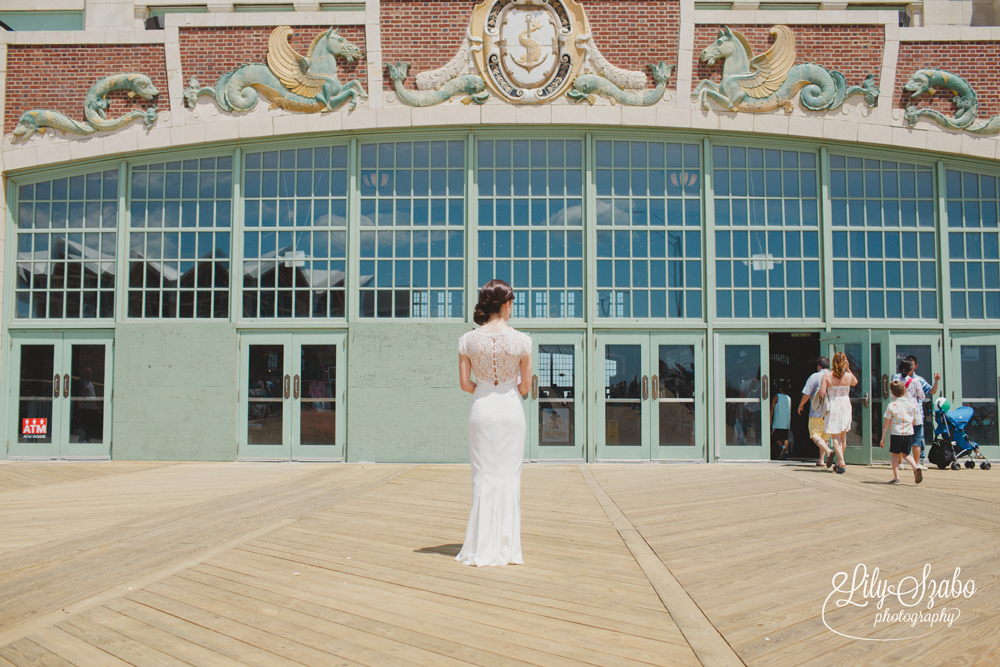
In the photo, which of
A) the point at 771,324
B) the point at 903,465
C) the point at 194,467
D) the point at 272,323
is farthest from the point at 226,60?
the point at 903,465

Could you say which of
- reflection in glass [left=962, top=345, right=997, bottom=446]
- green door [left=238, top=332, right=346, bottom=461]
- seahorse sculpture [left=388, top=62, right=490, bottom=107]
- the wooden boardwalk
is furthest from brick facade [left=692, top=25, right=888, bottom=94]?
green door [left=238, top=332, right=346, bottom=461]

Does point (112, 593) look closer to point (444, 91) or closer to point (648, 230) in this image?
point (444, 91)

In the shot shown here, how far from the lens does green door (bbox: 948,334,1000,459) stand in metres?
12.0

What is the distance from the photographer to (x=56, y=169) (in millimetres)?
12562

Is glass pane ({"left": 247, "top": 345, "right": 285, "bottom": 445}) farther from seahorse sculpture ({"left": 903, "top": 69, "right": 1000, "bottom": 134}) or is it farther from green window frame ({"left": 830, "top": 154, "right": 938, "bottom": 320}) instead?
seahorse sculpture ({"left": 903, "top": 69, "right": 1000, "bottom": 134})

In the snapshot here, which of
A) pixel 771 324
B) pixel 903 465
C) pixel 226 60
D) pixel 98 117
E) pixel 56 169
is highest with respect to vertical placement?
pixel 226 60

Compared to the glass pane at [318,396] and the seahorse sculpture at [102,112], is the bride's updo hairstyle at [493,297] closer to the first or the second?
the glass pane at [318,396]

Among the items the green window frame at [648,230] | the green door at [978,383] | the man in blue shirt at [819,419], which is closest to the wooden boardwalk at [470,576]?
the man in blue shirt at [819,419]

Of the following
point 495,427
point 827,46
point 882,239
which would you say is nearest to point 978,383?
point 882,239

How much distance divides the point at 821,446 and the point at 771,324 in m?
2.37

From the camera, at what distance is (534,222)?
39.8 ft

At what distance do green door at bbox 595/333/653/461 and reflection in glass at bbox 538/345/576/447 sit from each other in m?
0.46

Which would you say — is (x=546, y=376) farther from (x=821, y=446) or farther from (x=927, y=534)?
(x=927, y=534)

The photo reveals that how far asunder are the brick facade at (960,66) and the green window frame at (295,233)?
9833 mm
